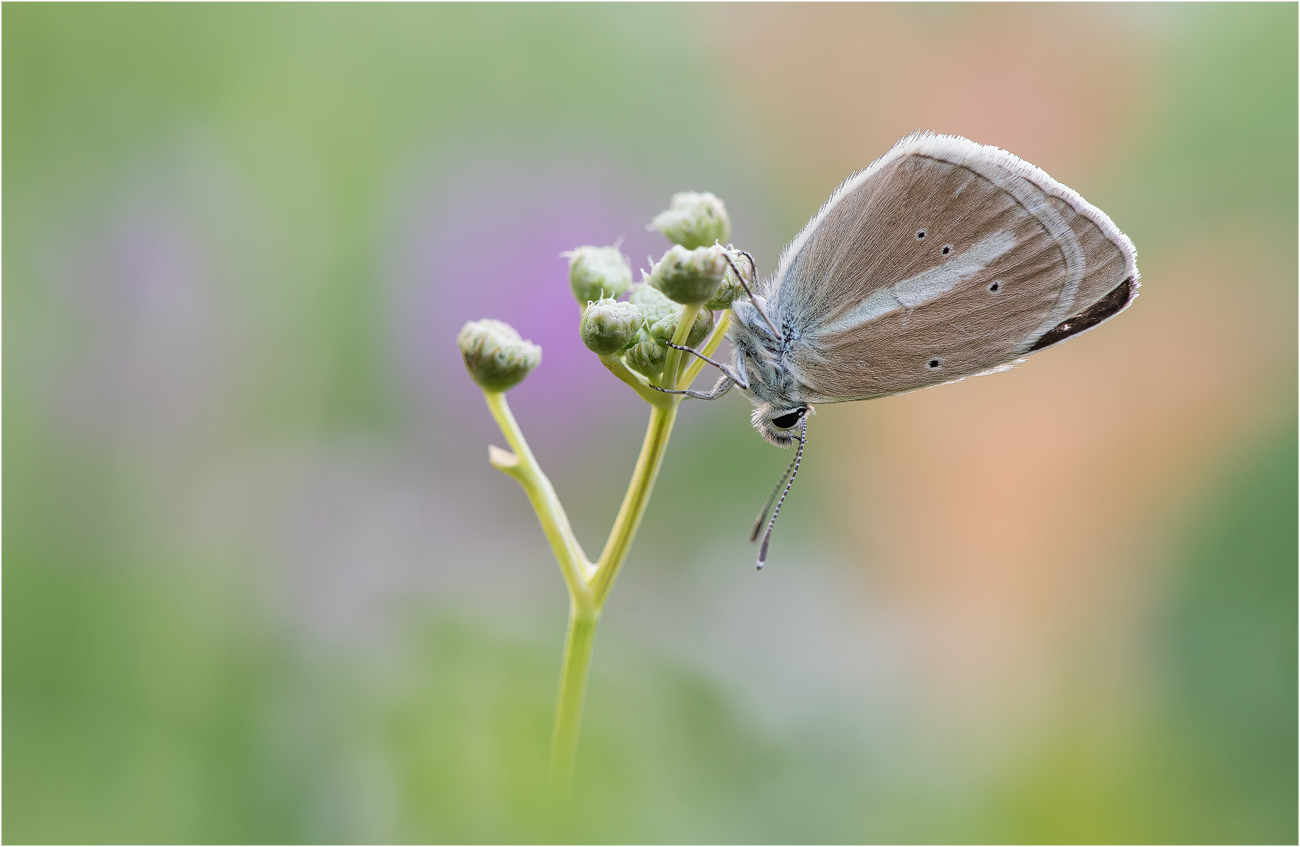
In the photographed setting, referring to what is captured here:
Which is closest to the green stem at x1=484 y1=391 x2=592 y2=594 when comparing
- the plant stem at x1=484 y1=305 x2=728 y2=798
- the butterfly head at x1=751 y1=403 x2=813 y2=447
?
the plant stem at x1=484 y1=305 x2=728 y2=798

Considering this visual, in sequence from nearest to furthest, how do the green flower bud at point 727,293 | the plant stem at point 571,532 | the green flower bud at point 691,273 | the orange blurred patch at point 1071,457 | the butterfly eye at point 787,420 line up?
the plant stem at point 571,532
the green flower bud at point 691,273
the green flower bud at point 727,293
the butterfly eye at point 787,420
the orange blurred patch at point 1071,457

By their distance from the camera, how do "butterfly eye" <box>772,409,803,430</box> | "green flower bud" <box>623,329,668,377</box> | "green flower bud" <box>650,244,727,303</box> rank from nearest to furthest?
"green flower bud" <box>650,244,727,303</box> → "green flower bud" <box>623,329,668,377</box> → "butterfly eye" <box>772,409,803,430</box>

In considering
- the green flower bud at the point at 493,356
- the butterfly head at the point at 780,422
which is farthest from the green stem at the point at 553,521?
the butterfly head at the point at 780,422

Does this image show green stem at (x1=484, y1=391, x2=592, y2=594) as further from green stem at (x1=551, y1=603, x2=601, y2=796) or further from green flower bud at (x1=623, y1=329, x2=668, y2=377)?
green flower bud at (x1=623, y1=329, x2=668, y2=377)

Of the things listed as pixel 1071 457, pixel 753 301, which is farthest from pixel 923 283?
pixel 1071 457

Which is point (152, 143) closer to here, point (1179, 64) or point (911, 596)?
point (911, 596)

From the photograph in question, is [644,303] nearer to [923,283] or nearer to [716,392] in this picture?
[716,392]

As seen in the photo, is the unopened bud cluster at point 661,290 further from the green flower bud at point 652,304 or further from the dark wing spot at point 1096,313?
the dark wing spot at point 1096,313
